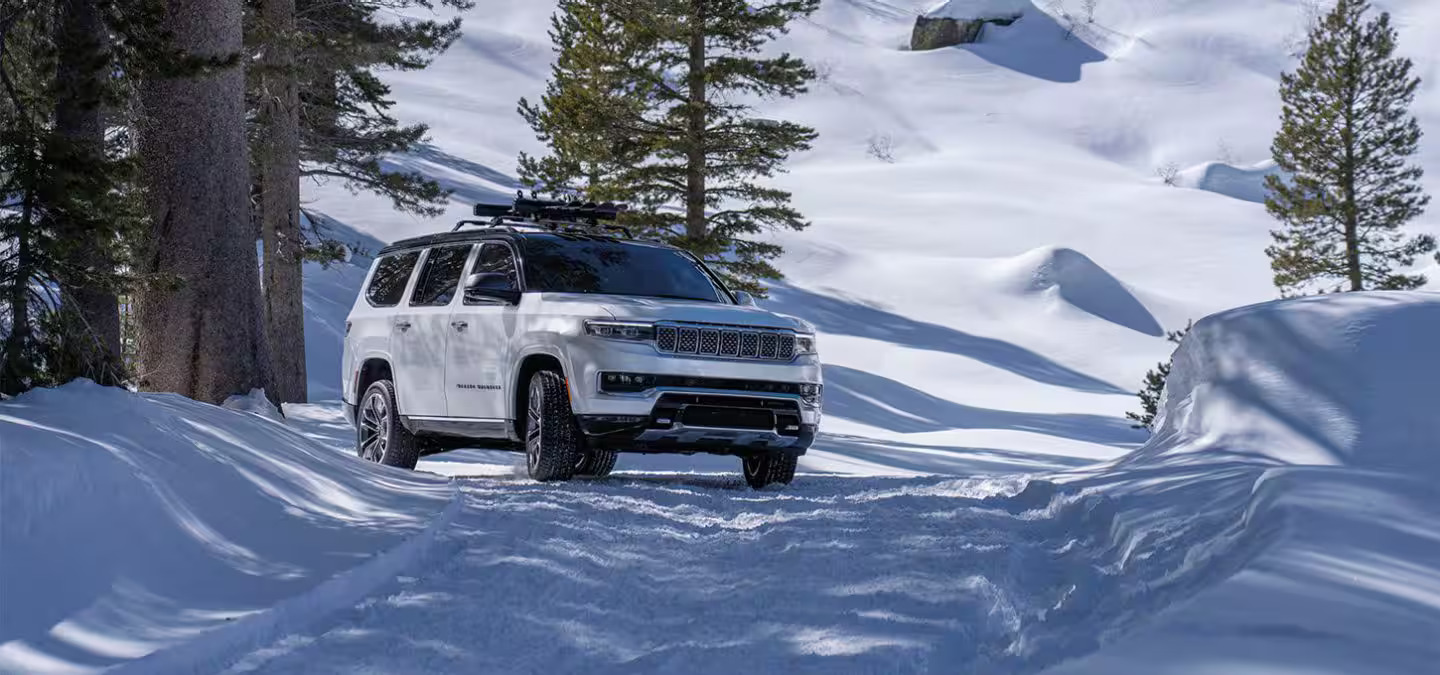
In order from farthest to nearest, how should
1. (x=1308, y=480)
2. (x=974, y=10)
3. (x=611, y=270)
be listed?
(x=974, y=10)
(x=611, y=270)
(x=1308, y=480)

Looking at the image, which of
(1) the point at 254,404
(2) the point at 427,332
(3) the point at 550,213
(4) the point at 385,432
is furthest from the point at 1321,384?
(1) the point at 254,404

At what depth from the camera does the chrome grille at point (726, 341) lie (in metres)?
10.2

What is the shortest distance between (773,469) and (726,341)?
1.50 m

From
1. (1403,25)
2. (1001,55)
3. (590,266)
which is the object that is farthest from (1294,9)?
(590,266)

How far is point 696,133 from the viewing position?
2550 cm

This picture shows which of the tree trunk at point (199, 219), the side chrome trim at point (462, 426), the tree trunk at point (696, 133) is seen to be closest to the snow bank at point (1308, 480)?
the side chrome trim at point (462, 426)

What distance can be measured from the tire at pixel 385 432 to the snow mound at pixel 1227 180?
7970 cm

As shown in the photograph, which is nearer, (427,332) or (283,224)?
(427,332)

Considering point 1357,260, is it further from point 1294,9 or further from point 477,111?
point 1294,9

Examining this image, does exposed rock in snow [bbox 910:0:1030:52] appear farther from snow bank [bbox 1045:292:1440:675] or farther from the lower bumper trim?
snow bank [bbox 1045:292:1440:675]

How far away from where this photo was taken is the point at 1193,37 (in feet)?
369

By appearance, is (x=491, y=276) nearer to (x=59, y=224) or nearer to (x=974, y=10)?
(x=59, y=224)

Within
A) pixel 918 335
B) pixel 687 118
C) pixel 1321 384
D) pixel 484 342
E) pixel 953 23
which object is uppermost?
pixel 953 23

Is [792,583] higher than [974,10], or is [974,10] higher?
[974,10]
